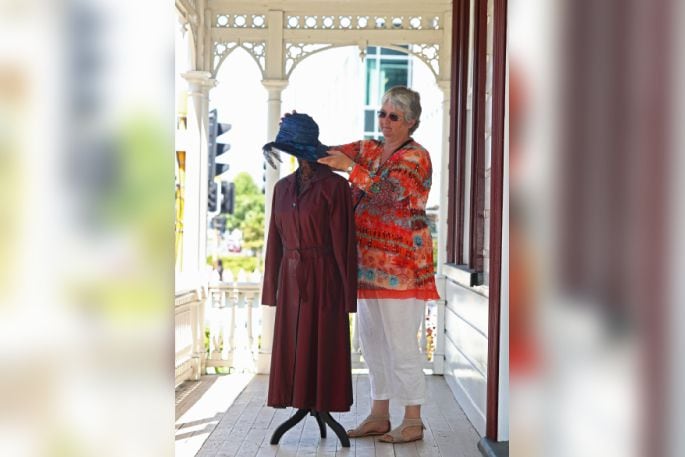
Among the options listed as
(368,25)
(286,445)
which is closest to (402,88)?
(286,445)

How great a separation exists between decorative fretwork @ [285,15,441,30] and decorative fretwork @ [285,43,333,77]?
13 cm

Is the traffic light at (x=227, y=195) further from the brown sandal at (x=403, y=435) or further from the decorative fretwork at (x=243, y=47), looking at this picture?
the brown sandal at (x=403, y=435)

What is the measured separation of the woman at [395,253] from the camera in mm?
4301

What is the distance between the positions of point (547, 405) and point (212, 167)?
7.92 meters

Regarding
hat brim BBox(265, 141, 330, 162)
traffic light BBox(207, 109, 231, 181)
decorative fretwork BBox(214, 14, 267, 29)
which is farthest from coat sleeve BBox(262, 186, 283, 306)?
traffic light BBox(207, 109, 231, 181)

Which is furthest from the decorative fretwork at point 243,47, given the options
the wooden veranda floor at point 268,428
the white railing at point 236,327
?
the wooden veranda floor at point 268,428

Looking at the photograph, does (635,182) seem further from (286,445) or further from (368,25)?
(368,25)

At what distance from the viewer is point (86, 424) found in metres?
1.11

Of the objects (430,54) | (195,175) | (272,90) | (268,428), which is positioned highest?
(430,54)

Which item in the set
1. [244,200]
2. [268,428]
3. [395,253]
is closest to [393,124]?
[395,253]

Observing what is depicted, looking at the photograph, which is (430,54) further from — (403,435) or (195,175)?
(403,435)

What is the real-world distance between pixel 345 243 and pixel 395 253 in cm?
31

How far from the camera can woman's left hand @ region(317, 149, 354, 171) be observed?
4203 mm

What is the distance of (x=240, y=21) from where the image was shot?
21.5 ft
